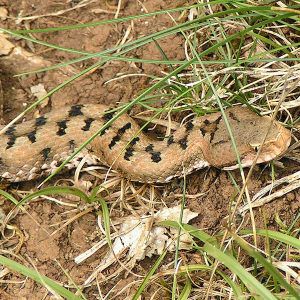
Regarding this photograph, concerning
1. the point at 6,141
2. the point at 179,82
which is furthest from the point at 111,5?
the point at 6,141

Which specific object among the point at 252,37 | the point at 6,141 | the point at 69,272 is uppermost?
the point at 252,37

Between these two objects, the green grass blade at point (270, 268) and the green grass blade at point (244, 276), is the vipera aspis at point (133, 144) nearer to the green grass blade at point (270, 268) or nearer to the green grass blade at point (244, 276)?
the green grass blade at point (244, 276)

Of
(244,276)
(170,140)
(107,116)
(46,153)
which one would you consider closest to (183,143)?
(170,140)

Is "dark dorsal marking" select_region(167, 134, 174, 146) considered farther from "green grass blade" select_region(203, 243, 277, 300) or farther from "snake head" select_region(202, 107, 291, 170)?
"green grass blade" select_region(203, 243, 277, 300)

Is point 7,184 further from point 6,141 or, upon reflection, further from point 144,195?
point 144,195

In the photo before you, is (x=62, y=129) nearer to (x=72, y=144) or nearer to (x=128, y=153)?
(x=72, y=144)

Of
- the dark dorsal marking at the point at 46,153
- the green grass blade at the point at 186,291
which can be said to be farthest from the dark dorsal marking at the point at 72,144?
the green grass blade at the point at 186,291

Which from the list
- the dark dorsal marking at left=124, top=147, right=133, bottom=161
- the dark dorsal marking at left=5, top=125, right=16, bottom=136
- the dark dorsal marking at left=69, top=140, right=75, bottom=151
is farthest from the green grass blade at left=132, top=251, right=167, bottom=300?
the dark dorsal marking at left=5, top=125, right=16, bottom=136
